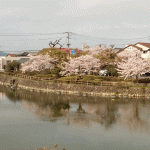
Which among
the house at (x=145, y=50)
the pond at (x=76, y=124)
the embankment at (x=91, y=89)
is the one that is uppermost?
the house at (x=145, y=50)

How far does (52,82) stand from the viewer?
43562 mm

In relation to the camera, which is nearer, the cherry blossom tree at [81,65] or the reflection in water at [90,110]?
the reflection in water at [90,110]

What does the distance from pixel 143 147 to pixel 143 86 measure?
21230mm

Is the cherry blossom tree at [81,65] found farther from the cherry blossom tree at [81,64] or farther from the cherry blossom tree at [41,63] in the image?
the cherry blossom tree at [41,63]

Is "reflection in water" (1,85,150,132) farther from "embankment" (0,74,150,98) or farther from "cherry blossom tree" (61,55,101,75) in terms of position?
"cherry blossom tree" (61,55,101,75)

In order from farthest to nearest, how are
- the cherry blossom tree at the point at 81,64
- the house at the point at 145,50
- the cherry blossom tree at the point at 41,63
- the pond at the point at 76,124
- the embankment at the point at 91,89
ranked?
the house at the point at 145,50
the cherry blossom tree at the point at 41,63
the cherry blossom tree at the point at 81,64
the embankment at the point at 91,89
the pond at the point at 76,124

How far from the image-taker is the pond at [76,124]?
17.8 meters

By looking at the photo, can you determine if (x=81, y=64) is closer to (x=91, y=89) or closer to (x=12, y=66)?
(x=91, y=89)

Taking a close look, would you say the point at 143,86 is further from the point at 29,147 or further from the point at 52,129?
the point at 29,147

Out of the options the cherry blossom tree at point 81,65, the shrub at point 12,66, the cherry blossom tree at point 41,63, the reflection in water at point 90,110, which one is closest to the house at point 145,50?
the cherry blossom tree at point 81,65

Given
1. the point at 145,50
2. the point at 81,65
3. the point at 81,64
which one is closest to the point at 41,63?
the point at 81,65

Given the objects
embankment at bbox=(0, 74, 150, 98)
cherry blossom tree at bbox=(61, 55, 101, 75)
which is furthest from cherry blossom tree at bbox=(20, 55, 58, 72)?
embankment at bbox=(0, 74, 150, 98)

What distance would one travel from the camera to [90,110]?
28.6 meters

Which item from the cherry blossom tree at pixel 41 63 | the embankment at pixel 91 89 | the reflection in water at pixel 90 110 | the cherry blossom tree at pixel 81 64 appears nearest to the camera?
the reflection in water at pixel 90 110
